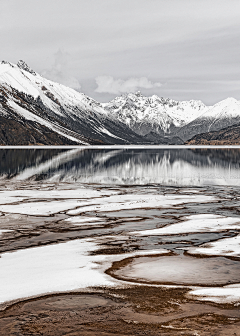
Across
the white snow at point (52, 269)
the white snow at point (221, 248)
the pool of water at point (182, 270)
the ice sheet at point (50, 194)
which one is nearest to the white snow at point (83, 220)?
the white snow at point (52, 269)

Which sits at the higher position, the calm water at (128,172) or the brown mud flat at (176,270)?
the calm water at (128,172)

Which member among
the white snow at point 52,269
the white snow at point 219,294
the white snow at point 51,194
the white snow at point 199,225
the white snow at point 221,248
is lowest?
the white snow at point 219,294

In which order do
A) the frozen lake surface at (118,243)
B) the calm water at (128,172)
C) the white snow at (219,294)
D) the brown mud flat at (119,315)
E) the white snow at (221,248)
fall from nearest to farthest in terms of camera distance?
1. the brown mud flat at (119,315)
2. the white snow at (219,294)
3. the frozen lake surface at (118,243)
4. the white snow at (221,248)
5. the calm water at (128,172)

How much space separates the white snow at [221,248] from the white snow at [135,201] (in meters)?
12.0

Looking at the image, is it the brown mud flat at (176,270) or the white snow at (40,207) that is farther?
the white snow at (40,207)

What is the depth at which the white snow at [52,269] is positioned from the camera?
13.9 meters

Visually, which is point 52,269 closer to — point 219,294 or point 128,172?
point 219,294

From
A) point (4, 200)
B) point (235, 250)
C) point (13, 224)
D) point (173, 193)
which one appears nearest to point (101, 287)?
point (235, 250)

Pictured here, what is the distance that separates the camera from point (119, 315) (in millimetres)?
11703

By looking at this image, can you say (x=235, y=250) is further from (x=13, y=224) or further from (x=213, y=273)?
(x=13, y=224)

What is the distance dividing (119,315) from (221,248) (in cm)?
894

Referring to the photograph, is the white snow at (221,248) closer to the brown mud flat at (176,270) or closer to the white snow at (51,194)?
the brown mud flat at (176,270)

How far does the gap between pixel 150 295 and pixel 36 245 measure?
8.57m

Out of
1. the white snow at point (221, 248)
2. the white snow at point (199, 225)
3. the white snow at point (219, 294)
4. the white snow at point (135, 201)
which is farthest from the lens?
the white snow at point (135, 201)
